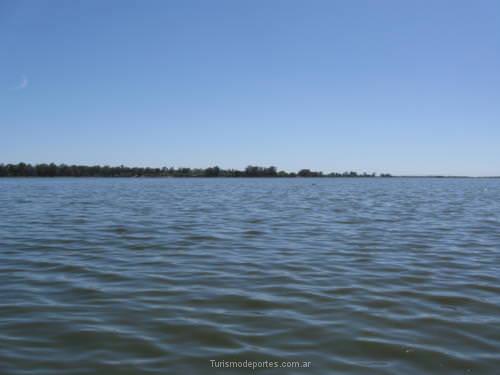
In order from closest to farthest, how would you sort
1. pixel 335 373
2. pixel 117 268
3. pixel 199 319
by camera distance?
pixel 335 373
pixel 199 319
pixel 117 268

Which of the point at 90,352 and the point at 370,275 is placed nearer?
the point at 90,352

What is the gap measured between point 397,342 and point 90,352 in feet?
13.9

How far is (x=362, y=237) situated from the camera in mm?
15414

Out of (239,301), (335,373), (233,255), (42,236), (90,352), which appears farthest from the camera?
(42,236)

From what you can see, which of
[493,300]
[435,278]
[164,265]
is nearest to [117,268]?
[164,265]

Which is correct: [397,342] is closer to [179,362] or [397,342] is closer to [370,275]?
[179,362]

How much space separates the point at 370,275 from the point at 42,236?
11654 mm

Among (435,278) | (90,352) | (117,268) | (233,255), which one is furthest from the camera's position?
(233,255)

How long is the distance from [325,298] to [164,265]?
4.49 metres

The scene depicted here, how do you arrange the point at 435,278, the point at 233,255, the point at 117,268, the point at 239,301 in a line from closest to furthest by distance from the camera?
the point at 239,301 < the point at 435,278 < the point at 117,268 < the point at 233,255

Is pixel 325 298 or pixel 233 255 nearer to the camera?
pixel 325 298

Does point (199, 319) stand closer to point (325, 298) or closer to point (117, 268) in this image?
point (325, 298)

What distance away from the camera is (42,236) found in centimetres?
1512

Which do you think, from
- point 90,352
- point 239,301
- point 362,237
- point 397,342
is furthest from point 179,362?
point 362,237
